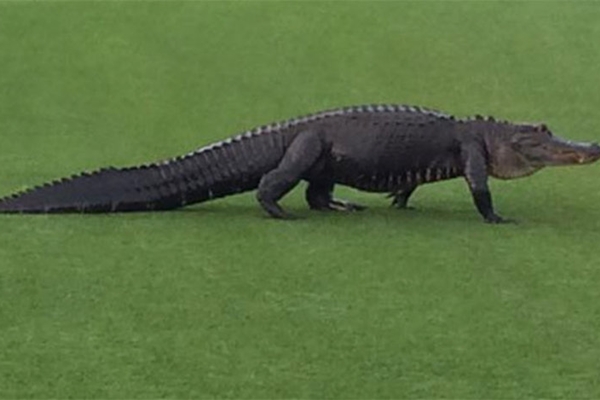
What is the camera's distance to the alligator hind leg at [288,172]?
6164 millimetres

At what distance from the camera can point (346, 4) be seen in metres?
11.3

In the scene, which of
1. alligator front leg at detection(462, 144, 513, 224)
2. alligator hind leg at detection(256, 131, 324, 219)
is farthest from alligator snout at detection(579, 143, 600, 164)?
alligator hind leg at detection(256, 131, 324, 219)

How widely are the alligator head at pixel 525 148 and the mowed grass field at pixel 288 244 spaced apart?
20 centimetres

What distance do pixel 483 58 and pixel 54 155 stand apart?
3.29 m

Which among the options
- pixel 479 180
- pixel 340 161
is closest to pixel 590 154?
pixel 479 180

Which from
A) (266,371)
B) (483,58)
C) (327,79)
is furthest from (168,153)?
(266,371)

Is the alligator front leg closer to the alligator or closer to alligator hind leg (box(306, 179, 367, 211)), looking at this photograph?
the alligator

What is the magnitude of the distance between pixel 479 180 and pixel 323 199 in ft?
2.06

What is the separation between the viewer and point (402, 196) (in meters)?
6.49

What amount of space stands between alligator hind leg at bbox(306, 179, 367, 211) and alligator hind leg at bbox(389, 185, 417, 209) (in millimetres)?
147

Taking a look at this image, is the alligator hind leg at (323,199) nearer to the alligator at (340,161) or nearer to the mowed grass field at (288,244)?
the alligator at (340,161)

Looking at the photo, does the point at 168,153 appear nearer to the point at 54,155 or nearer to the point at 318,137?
the point at 54,155

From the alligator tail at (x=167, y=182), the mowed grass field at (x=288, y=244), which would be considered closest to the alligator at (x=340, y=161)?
the alligator tail at (x=167, y=182)

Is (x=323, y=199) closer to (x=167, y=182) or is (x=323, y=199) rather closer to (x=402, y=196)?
(x=402, y=196)
